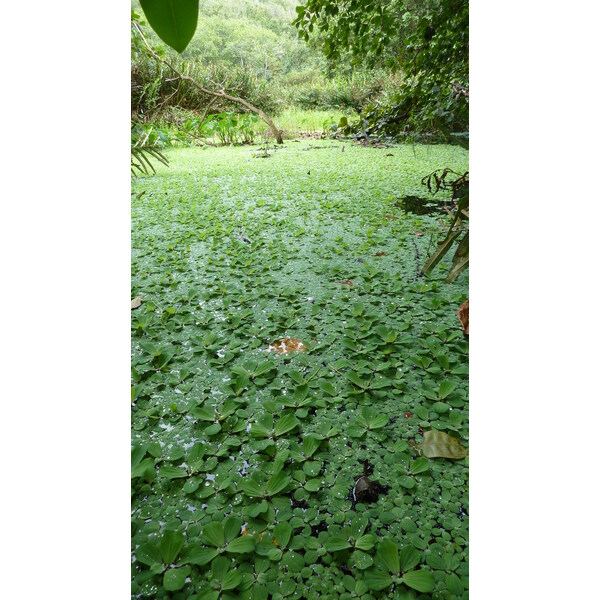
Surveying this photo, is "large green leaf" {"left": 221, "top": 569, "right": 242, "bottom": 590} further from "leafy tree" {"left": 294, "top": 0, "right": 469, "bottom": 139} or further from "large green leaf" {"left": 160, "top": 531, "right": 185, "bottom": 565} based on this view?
"leafy tree" {"left": 294, "top": 0, "right": 469, "bottom": 139}

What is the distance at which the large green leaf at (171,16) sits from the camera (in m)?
0.19

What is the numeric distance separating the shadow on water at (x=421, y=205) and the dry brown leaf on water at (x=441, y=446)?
1.68m

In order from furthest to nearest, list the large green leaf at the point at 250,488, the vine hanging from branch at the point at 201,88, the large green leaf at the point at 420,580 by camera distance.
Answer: the vine hanging from branch at the point at 201,88 → the large green leaf at the point at 250,488 → the large green leaf at the point at 420,580

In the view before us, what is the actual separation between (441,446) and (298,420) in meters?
0.28

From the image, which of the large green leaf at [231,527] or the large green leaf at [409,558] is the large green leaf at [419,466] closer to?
the large green leaf at [409,558]

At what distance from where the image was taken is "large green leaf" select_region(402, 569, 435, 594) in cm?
53

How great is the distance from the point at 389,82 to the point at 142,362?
20.2 ft

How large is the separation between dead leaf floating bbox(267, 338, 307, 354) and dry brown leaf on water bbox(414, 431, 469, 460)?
413 mm

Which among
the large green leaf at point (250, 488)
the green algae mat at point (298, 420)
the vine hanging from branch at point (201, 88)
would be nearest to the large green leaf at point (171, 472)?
the green algae mat at point (298, 420)

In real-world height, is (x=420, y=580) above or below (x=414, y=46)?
below

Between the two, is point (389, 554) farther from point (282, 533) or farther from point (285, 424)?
point (285, 424)

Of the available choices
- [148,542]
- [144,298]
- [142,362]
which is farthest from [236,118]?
[148,542]

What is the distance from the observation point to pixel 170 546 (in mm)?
583

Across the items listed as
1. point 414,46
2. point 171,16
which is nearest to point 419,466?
point 171,16
